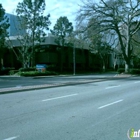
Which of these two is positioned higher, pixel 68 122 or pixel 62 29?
pixel 62 29

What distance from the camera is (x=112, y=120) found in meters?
7.44

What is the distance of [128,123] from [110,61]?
8094 cm

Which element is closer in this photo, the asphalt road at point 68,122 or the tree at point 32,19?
the asphalt road at point 68,122

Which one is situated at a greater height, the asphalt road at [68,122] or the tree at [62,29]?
the tree at [62,29]

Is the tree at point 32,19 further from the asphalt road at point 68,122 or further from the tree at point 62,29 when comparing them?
the asphalt road at point 68,122

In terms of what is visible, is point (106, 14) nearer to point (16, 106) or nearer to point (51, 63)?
point (51, 63)

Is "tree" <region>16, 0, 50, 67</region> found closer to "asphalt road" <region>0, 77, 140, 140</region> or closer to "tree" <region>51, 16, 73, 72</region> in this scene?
"tree" <region>51, 16, 73, 72</region>

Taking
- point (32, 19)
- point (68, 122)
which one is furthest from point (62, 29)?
point (68, 122)

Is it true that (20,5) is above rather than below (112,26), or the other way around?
above

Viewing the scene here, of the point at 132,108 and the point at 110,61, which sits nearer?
the point at 132,108

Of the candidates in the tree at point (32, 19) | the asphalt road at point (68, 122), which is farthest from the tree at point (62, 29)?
the asphalt road at point (68, 122)

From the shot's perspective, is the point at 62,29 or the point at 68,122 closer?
the point at 68,122

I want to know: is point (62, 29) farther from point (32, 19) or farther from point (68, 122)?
point (68, 122)

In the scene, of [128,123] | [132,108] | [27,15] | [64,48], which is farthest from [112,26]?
[128,123]
